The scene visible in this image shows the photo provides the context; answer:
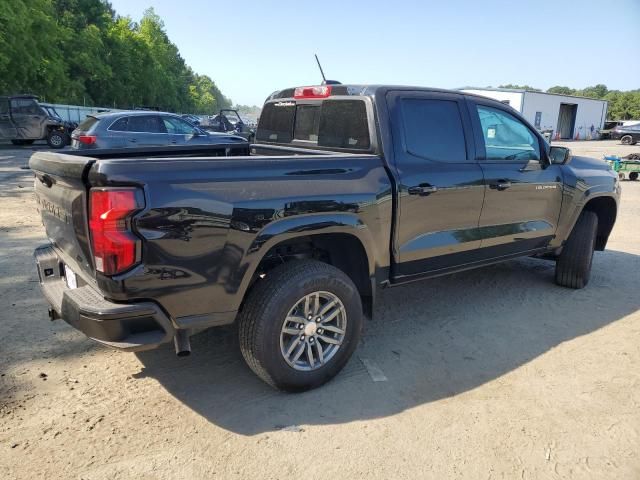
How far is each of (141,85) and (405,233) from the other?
60149 millimetres

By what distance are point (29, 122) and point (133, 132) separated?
981 cm

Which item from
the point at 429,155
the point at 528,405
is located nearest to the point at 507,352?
the point at 528,405

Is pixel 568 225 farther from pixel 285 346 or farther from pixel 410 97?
pixel 285 346

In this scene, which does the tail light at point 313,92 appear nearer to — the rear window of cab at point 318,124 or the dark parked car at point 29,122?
the rear window of cab at point 318,124

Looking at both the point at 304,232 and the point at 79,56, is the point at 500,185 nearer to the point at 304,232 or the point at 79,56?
A: the point at 304,232

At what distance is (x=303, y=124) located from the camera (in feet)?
13.7

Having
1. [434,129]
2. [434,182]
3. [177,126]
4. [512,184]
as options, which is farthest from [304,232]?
[177,126]

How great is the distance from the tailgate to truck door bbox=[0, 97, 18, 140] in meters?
18.9

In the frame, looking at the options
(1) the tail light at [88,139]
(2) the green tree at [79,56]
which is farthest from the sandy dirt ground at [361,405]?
(2) the green tree at [79,56]

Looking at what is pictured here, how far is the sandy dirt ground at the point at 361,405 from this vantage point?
8.16 feet

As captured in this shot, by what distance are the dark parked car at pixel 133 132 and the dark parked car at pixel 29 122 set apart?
8462mm

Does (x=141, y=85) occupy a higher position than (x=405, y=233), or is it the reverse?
(x=141, y=85)

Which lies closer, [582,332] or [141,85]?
[582,332]

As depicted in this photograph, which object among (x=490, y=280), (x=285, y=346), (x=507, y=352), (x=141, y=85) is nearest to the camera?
(x=285, y=346)
